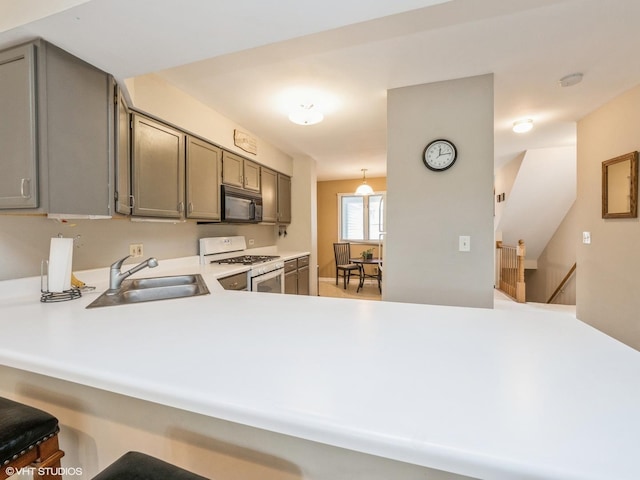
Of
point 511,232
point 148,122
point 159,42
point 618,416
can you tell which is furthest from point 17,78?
A: point 511,232

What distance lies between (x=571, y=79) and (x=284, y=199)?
11.1 feet

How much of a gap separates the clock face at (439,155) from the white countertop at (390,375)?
1355 mm

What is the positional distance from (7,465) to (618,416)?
1.54m

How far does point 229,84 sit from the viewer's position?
238 centimetres

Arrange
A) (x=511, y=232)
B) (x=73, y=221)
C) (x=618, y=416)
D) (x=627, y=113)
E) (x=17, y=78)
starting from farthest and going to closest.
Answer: (x=511, y=232)
(x=627, y=113)
(x=73, y=221)
(x=17, y=78)
(x=618, y=416)

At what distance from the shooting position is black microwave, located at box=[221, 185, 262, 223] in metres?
3.03

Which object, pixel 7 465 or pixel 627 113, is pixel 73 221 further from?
pixel 627 113

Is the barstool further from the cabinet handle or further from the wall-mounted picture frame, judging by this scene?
the wall-mounted picture frame

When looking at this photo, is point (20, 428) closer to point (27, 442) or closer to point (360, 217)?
point (27, 442)

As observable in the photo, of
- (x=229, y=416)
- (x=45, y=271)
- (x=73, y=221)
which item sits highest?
(x=73, y=221)

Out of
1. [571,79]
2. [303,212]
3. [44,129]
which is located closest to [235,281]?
[44,129]

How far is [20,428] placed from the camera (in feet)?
2.96

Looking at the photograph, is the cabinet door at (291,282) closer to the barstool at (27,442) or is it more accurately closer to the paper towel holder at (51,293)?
the paper towel holder at (51,293)

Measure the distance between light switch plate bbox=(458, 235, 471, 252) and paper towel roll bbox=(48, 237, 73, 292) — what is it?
2.48 metres
